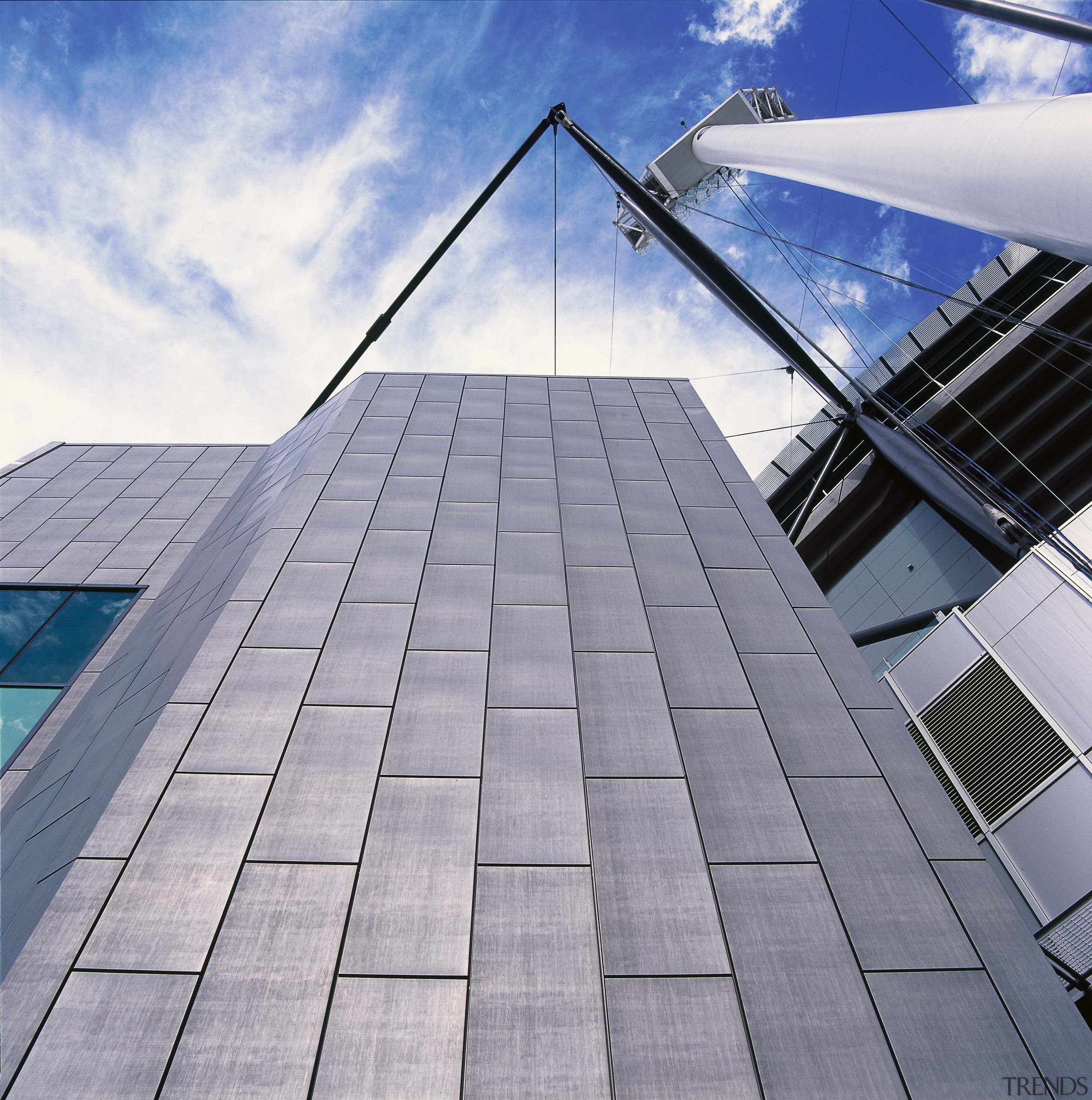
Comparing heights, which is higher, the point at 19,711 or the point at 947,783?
the point at 19,711

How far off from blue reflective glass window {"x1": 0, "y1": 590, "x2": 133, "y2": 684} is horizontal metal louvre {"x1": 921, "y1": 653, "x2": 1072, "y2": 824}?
16804mm

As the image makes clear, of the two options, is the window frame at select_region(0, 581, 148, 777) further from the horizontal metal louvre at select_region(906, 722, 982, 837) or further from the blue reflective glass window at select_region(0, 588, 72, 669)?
the horizontal metal louvre at select_region(906, 722, 982, 837)

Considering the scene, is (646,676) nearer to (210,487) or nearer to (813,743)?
(813,743)

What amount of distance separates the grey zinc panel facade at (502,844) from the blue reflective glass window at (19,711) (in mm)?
643

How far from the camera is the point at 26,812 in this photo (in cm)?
941

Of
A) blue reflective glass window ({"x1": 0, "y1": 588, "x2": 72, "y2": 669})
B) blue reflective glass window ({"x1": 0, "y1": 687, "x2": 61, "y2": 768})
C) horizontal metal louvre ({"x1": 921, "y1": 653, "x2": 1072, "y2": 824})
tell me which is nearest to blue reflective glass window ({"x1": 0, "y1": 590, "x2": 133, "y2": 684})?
blue reflective glass window ({"x1": 0, "y1": 588, "x2": 72, "y2": 669})

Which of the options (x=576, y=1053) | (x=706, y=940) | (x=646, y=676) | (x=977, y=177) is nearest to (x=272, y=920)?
(x=576, y=1053)

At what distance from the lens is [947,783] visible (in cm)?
1199

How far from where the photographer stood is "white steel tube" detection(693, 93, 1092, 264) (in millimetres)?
4676

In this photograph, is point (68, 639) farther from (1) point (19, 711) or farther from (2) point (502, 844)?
(2) point (502, 844)

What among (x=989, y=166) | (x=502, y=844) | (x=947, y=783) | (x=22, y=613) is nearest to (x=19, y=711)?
(x=22, y=613)

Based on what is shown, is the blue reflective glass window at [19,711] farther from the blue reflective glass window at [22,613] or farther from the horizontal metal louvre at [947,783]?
the horizontal metal louvre at [947,783]

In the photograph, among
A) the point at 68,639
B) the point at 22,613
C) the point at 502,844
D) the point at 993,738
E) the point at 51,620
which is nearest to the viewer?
the point at 502,844

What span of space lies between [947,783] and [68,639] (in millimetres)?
17593
